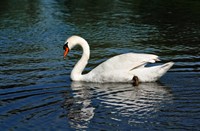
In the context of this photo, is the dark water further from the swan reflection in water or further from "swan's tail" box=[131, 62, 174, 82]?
"swan's tail" box=[131, 62, 174, 82]

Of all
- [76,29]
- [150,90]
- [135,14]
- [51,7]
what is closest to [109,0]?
[51,7]

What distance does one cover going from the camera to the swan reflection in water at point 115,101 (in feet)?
36.8

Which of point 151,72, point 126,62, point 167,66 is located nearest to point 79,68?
point 126,62

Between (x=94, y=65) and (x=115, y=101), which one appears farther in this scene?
(x=94, y=65)

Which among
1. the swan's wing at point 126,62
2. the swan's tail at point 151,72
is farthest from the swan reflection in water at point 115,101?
the swan's wing at point 126,62

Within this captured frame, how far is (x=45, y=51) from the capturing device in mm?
20141

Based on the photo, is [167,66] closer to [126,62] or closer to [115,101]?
[126,62]

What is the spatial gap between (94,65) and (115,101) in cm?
522

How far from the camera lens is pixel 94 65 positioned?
17.7 m

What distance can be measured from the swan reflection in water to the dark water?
0.02 meters

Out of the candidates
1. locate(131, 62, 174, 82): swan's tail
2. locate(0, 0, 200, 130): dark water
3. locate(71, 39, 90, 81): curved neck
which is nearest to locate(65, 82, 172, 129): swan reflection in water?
locate(0, 0, 200, 130): dark water

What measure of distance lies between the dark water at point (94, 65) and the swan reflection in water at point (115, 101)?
0.02 meters

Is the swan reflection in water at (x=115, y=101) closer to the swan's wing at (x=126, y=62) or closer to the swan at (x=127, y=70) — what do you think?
the swan at (x=127, y=70)

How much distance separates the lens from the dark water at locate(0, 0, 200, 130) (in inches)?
435
